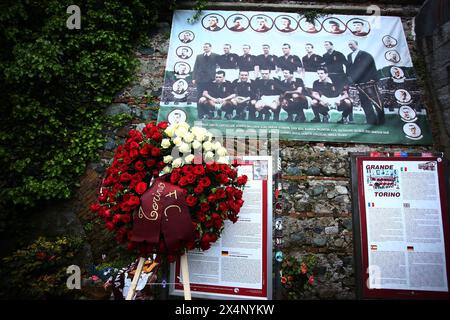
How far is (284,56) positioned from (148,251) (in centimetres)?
313

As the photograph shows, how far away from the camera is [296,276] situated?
10.4 feet

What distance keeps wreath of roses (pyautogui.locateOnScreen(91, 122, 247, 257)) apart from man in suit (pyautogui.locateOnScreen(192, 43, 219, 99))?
1.45 meters

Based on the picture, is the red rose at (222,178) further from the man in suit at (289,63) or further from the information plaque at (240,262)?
the man in suit at (289,63)

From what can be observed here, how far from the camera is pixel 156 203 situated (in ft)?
7.61

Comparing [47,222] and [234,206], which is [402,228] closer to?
[234,206]

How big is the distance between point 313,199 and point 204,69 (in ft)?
7.72

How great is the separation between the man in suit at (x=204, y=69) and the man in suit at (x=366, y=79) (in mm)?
1926

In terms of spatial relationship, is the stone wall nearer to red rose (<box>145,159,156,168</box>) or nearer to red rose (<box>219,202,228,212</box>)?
red rose (<box>219,202,228,212</box>)

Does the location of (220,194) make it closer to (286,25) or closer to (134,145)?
(134,145)

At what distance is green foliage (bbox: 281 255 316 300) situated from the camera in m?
3.12

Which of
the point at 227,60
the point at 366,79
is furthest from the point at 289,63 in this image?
the point at 366,79

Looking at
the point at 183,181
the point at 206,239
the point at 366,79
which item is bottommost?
the point at 206,239

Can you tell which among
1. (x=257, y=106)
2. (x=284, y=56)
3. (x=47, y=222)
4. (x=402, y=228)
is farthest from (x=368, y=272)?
(x=47, y=222)

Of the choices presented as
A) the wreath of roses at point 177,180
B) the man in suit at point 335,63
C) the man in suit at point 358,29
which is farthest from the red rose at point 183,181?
the man in suit at point 358,29
